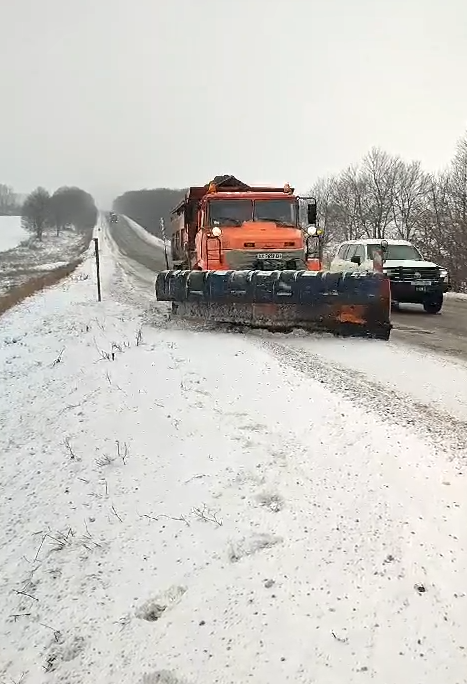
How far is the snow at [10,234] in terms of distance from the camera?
76.1 meters

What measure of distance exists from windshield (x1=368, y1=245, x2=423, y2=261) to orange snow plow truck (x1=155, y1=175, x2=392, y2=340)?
3.26 meters

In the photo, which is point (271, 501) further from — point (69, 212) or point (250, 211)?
point (69, 212)

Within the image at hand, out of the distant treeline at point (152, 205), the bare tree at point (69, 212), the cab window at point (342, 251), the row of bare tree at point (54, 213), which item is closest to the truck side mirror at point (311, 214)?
the cab window at point (342, 251)

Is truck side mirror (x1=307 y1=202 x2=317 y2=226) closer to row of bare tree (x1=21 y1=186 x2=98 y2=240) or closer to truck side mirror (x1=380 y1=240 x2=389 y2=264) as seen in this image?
truck side mirror (x1=380 y1=240 x2=389 y2=264)

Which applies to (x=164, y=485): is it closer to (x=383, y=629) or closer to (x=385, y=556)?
(x=385, y=556)

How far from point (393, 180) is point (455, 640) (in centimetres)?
4326

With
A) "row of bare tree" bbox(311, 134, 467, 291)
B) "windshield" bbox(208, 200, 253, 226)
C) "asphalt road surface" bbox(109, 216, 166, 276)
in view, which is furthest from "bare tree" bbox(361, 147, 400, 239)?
"windshield" bbox(208, 200, 253, 226)

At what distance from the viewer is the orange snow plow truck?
866cm

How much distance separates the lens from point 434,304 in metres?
13.4

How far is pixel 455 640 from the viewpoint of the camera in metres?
2.44

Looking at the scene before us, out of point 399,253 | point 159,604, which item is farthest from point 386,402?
point 399,253

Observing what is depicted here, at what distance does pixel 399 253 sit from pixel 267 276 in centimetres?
673

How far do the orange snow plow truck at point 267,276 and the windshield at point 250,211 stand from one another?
20 mm

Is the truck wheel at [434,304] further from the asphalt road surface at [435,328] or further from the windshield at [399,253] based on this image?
the windshield at [399,253]
